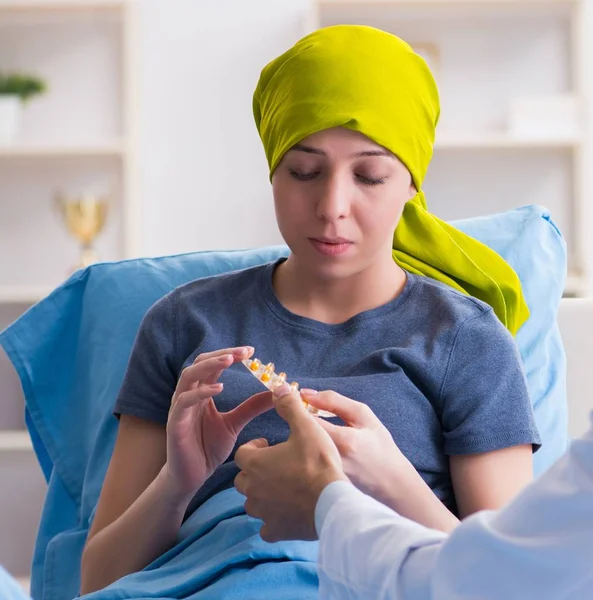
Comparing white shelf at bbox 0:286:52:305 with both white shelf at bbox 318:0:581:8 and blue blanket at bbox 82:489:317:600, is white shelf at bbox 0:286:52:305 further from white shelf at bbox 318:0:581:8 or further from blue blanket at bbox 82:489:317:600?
blue blanket at bbox 82:489:317:600

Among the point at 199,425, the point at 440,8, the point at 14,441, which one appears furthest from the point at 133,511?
the point at 440,8

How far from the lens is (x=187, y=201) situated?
395cm

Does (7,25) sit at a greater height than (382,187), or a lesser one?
greater

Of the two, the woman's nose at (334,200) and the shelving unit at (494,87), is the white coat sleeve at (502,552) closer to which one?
the woman's nose at (334,200)

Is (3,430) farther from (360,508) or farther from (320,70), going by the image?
(360,508)

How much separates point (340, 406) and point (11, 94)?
3000 millimetres

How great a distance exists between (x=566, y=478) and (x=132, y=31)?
11.3 feet

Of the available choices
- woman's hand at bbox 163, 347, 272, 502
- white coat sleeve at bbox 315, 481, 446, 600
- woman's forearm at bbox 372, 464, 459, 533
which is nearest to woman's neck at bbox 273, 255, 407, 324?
woman's hand at bbox 163, 347, 272, 502

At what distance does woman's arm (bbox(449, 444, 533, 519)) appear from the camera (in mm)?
1285

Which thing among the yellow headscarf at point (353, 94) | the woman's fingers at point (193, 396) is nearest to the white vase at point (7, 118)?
the yellow headscarf at point (353, 94)

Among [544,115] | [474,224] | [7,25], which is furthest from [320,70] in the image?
[7,25]

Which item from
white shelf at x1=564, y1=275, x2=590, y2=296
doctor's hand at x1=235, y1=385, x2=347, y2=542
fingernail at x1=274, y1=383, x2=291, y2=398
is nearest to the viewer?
doctor's hand at x1=235, y1=385, x2=347, y2=542

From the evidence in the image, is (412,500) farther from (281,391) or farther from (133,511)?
(133,511)

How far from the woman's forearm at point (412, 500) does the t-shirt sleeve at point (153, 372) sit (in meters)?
0.38
